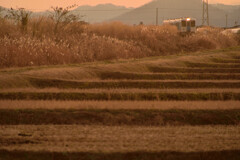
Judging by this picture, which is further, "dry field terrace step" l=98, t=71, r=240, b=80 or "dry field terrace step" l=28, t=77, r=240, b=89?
"dry field terrace step" l=98, t=71, r=240, b=80

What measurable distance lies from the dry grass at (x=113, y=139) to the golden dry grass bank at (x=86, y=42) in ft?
43.5

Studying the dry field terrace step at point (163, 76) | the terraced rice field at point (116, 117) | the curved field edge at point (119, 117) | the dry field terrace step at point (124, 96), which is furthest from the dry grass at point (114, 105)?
the dry field terrace step at point (163, 76)

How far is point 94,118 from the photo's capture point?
955 cm

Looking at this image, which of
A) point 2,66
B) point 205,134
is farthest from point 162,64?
point 205,134

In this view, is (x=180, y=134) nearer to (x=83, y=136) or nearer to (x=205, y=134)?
(x=205, y=134)

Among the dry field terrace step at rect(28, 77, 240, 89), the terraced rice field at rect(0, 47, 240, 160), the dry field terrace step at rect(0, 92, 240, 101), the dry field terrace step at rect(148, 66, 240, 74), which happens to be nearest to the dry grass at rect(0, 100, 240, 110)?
the terraced rice field at rect(0, 47, 240, 160)

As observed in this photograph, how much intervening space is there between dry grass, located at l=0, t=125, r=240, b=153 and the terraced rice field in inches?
0.5

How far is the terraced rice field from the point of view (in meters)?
5.48

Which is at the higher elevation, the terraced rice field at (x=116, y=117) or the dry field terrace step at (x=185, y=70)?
the terraced rice field at (x=116, y=117)

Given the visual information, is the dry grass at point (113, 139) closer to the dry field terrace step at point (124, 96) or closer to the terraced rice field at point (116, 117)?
the terraced rice field at point (116, 117)

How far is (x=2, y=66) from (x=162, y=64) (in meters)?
7.54

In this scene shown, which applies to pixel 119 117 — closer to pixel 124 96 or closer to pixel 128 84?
pixel 124 96

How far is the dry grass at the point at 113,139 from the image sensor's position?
219 inches

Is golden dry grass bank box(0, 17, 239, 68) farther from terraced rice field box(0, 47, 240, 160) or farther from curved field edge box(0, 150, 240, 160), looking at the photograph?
curved field edge box(0, 150, 240, 160)
